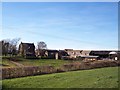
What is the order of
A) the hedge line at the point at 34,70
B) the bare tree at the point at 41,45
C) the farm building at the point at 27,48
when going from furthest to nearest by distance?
1. the bare tree at the point at 41,45
2. the farm building at the point at 27,48
3. the hedge line at the point at 34,70

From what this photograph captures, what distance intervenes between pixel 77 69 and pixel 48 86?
1378 centimetres

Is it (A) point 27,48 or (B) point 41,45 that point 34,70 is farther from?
(B) point 41,45

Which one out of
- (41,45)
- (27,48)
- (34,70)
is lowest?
(34,70)

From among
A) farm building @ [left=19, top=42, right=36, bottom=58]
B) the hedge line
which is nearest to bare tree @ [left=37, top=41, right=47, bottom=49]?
farm building @ [left=19, top=42, right=36, bottom=58]

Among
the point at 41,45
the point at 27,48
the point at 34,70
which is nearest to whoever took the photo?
the point at 34,70

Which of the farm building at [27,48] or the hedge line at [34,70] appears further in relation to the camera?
the farm building at [27,48]

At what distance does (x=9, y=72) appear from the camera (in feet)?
68.7

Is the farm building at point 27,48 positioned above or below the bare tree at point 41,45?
below

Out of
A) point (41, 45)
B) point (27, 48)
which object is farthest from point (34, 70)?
point (41, 45)

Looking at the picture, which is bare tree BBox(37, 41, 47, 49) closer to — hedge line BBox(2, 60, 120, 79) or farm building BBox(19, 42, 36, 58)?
farm building BBox(19, 42, 36, 58)

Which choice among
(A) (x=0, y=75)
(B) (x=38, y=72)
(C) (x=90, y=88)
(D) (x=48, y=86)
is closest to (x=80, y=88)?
(C) (x=90, y=88)

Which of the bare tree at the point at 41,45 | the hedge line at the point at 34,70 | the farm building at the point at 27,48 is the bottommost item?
the hedge line at the point at 34,70

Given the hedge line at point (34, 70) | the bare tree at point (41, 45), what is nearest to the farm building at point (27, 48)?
the bare tree at point (41, 45)

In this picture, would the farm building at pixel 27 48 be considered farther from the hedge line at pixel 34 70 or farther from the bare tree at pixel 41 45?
the hedge line at pixel 34 70
